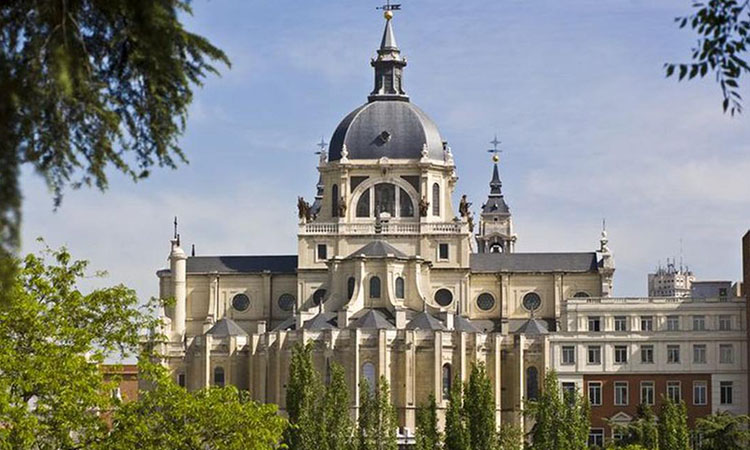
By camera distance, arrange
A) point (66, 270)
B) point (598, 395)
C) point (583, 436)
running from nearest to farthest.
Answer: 1. point (66, 270)
2. point (583, 436)
3. point (598, 395)

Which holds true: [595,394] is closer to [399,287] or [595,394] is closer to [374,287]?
[399,287]

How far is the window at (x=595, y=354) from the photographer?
162 m

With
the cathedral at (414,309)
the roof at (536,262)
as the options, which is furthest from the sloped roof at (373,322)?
the roof at (536,262)

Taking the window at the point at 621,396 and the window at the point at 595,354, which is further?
the window at the point at 595,354

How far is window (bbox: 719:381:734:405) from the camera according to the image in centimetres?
15850

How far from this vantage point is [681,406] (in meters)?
132

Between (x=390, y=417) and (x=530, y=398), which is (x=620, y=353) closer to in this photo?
(x=530, y=398)

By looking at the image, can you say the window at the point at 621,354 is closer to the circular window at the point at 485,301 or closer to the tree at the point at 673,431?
the circular window at the point at 485,301

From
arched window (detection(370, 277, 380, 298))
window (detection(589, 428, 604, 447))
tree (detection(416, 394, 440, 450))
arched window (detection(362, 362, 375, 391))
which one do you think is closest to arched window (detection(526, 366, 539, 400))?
window (detection(589, 428, 604, 447))

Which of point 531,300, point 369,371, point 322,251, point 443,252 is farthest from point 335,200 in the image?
point 369,371

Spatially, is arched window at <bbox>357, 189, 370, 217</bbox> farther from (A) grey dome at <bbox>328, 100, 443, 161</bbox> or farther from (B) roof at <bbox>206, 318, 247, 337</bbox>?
(B) roof at <bbox>206, 318, 247, 337</bbox>

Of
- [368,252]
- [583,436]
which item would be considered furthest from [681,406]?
[368,252]

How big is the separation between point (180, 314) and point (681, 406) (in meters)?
62.2

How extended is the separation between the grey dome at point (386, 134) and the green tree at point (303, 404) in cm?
5155
